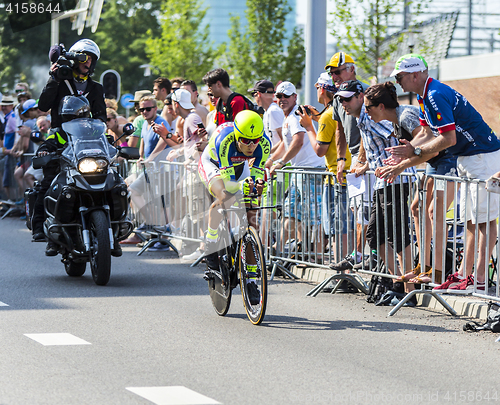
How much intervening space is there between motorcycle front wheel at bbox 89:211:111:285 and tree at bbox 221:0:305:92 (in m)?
35.9

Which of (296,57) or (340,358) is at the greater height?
(296,57)

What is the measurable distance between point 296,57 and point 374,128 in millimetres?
36984

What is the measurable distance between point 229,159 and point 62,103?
9.45 ft

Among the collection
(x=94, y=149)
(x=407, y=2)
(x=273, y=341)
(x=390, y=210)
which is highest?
(x=407, y=2)

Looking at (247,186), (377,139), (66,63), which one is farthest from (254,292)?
(66,63)

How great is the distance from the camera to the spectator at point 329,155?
29.1 feet

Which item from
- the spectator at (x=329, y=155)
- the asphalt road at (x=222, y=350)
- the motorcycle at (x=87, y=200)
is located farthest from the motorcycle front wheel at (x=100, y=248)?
the spectator at (x=329, y=155)

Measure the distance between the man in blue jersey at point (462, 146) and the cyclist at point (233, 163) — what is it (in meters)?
1.30

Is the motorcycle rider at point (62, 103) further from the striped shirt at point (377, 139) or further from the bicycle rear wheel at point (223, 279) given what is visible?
the striped shirt at point (377, 139)

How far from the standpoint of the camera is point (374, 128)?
804 centimetres

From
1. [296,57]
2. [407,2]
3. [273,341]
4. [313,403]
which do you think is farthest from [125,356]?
[296,57]

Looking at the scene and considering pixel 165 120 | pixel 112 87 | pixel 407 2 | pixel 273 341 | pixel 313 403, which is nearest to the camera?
pixel 313 403

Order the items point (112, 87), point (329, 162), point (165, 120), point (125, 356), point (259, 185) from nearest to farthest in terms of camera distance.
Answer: point (125, 356)
point (259, 185)
point (329, 162)
point (165, 120)
point (112, 87)

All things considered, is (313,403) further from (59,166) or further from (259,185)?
(59,166)
